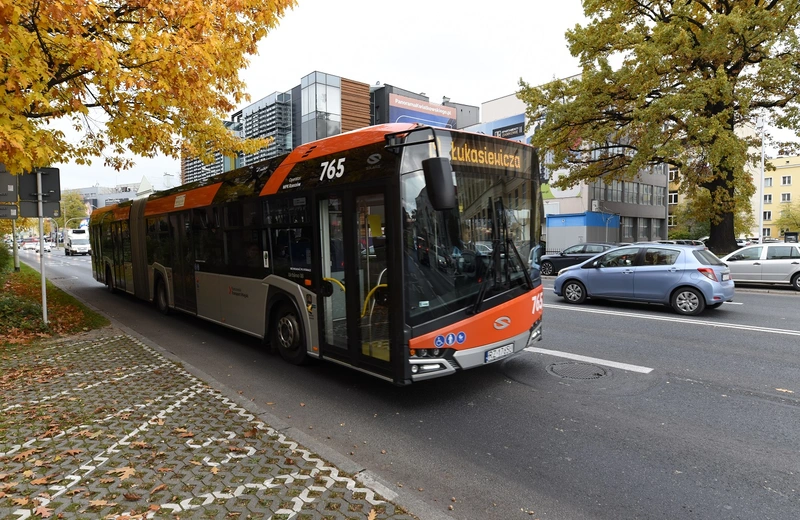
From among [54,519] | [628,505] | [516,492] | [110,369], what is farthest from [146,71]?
[628,505]

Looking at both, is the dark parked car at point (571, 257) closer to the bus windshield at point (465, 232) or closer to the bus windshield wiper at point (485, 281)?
the bus windshield at point (465, 232)

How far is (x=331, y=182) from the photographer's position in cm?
570

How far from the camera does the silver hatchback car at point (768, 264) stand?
48.4 ft

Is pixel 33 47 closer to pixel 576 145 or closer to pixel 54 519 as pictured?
pixel 54 519

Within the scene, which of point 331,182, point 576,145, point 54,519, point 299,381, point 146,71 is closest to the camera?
point 54,519

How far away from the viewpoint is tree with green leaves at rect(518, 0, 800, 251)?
57.5 ft

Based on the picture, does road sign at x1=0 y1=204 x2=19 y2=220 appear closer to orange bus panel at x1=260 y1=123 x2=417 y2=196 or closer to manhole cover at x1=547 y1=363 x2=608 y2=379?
orange bus panel at x1=260 y1=123 x2=417 y2=196

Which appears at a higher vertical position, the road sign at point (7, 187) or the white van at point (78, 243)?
the road sign at point (7, 187)

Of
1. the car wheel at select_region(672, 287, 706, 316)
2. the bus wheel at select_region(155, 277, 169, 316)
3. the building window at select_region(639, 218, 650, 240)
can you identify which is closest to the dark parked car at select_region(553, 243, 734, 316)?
the car wheel at select_region(672, 287, 706, 316)

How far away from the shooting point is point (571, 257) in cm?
2117

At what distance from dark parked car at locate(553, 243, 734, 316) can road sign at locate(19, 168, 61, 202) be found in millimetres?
11919

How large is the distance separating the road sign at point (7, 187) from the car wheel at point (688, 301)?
44.8 ft

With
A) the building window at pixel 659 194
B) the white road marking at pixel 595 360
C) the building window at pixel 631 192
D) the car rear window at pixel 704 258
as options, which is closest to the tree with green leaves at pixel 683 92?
the car rear window at pixel 704 258

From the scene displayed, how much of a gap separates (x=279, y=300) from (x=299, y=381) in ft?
4.25
